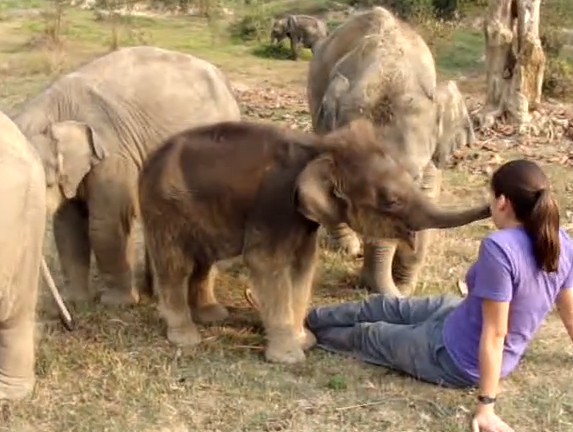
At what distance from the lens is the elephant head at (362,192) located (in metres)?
4.36

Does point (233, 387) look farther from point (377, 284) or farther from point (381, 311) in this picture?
point (377, 284)

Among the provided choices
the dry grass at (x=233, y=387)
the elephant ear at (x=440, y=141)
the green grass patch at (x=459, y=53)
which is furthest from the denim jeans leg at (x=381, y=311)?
the green grass patch at (x=459, y=53)

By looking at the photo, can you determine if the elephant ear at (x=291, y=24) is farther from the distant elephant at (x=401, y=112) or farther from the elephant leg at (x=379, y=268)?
the elephant leg at (x=379, y=268)

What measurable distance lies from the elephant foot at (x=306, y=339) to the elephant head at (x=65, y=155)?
3.88ft

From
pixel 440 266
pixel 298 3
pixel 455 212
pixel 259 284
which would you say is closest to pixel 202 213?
pixel 259 284

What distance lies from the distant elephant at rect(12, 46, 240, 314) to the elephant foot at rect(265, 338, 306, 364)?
1.80ft

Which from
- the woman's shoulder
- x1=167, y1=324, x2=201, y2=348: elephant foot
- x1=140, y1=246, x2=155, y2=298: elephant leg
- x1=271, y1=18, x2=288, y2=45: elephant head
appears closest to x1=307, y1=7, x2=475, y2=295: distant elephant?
x1=167, y1=324, x2=201, y2=348: elephant foot

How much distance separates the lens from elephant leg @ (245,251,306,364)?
4.62 metres

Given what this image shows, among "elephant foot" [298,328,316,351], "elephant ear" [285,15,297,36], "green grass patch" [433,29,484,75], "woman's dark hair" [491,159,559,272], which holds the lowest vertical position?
"green grass patch" [433,29,484,75]

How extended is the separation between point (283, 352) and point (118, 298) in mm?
1076

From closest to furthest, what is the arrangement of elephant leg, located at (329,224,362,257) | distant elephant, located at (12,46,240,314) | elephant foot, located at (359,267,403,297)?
distant elephant, located at (12,46,240,314) < elephant foot, located at (359,267,403,297) < elephant leg, located at (329,224,362,257)

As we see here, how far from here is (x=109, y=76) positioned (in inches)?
217

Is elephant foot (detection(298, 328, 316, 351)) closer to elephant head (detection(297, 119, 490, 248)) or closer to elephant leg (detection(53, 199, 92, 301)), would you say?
elephant head (detection(297, 119, 490, 248))

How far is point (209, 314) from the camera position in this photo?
5234 millimetres
